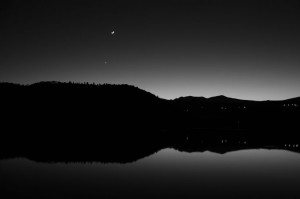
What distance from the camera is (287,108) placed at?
16588cm

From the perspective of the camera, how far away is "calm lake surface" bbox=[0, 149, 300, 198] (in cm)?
1443

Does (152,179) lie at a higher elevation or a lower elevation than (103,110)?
lower

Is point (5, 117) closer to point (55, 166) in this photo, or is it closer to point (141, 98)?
point (141, 98)

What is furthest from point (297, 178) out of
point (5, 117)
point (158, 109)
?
point (158, 109)

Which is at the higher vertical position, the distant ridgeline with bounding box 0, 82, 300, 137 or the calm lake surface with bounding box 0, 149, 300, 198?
the distant ridgeline with bounding box 0, 82, 300, 137

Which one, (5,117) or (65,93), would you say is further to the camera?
(65,93)

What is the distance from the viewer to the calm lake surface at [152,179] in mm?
14432

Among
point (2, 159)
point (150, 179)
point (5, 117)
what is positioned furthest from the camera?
point (5, 117)

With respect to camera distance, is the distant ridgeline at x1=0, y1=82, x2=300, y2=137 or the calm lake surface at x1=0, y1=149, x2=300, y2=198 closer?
the calm lake surface at x1=0, y1=149, x2=300, y2=198

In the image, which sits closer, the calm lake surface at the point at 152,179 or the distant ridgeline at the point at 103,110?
the calm lake surface at the point at 152,179

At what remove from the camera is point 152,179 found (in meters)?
18.5

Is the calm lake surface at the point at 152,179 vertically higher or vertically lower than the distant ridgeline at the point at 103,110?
lower

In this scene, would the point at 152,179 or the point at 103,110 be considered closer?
the point at 152,179

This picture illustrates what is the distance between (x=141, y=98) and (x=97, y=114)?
1349 inches
